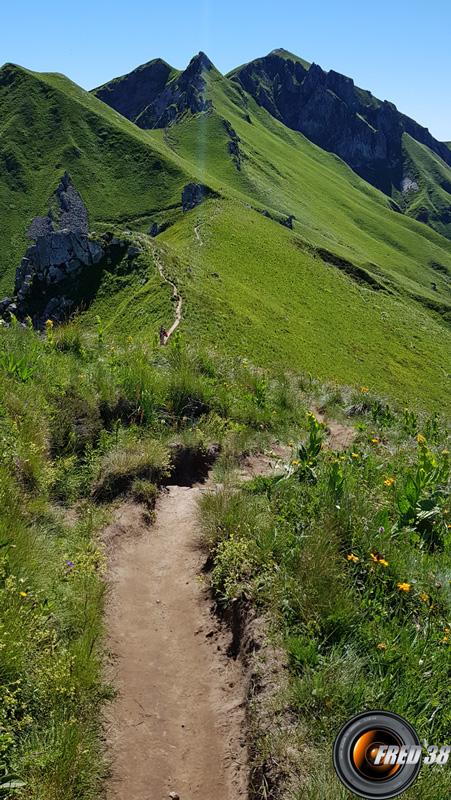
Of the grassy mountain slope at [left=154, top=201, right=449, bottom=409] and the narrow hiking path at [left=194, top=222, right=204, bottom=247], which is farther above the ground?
the narrow hiking path at [left=194, top=222, right=204, bottom=247]

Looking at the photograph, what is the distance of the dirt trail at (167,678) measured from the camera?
4.25 metres

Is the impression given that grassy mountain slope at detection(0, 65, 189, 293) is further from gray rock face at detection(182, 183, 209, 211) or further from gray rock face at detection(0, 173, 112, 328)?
gray rock face at detection(0, 173, 112, 328)

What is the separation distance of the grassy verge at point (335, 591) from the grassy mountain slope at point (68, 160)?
3670 inches

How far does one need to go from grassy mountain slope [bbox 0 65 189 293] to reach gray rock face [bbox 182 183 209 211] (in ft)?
20.2

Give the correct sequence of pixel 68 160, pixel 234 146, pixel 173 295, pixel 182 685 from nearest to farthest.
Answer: pixel 182 685
pixel 173 295
pixel 68 160
pixel 234 146

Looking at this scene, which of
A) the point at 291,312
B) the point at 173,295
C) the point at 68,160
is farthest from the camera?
the point at 68,160

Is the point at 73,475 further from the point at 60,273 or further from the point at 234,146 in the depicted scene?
the point at 234,146

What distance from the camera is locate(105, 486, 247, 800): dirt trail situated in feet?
13.9

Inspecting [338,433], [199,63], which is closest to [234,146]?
[199,63]

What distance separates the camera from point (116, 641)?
5.27 m

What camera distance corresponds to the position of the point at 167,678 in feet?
16.9

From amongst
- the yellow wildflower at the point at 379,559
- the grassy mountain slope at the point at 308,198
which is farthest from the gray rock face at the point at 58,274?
the yellow wildflower at the point at 379,559

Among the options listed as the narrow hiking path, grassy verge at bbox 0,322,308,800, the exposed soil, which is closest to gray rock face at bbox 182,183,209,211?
the narrow hiking path

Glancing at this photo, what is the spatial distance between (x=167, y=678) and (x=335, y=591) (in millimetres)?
1908
